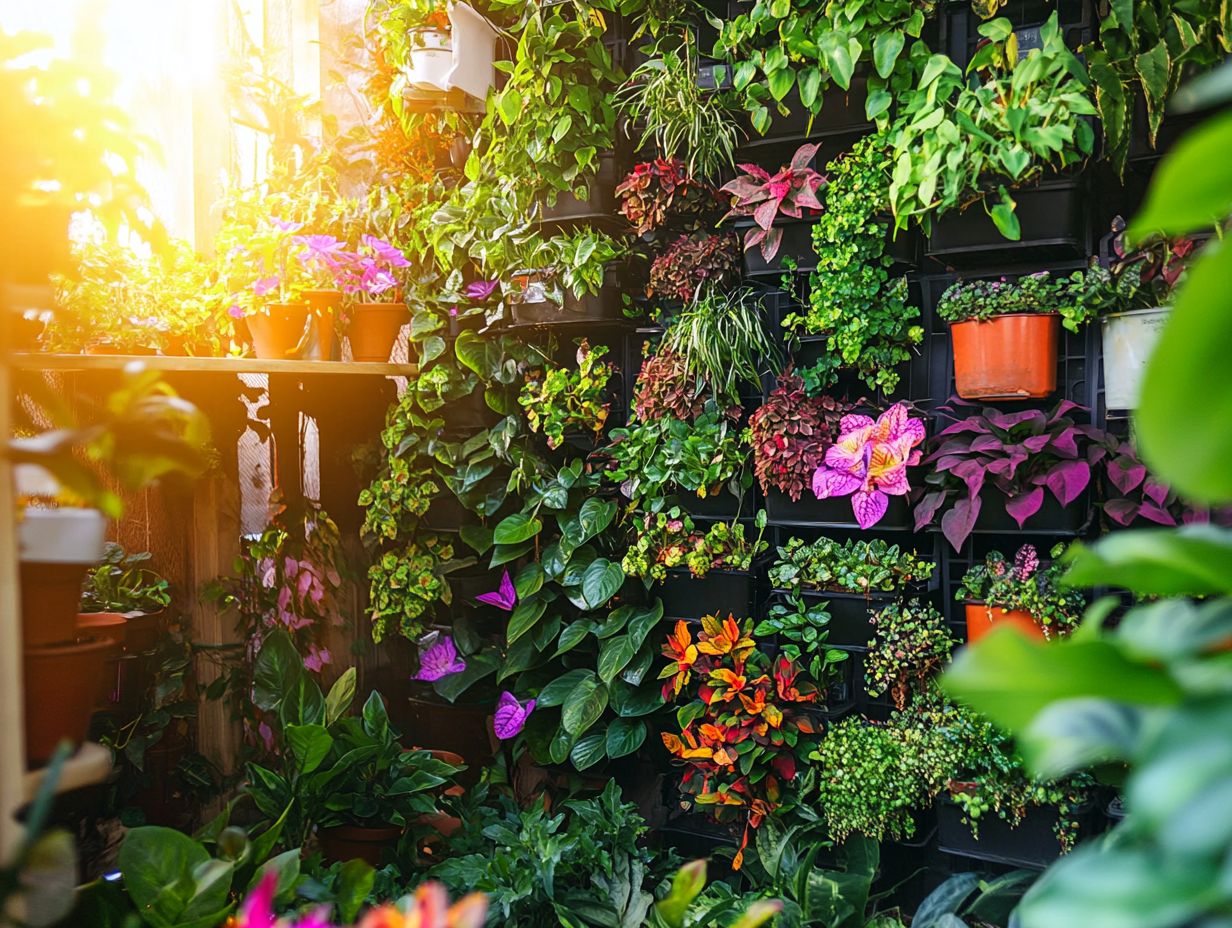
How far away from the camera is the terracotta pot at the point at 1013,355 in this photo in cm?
199

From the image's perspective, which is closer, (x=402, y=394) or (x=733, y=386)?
Answer: (x=733, y=386)

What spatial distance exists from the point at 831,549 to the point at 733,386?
450 mm

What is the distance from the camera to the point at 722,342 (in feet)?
7.47

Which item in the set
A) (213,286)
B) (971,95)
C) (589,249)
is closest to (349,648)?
(213,286)

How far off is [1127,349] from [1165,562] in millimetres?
1537

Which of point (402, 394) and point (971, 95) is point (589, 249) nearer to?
point (402, 394)

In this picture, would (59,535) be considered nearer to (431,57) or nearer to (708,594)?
(708,594)

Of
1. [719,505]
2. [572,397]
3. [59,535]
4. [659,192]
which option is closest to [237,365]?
[572,397]

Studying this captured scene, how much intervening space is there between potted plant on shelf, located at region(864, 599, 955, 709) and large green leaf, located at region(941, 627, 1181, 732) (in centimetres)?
156

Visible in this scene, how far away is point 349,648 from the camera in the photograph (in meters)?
2.94

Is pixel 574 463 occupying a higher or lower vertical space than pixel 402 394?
lower

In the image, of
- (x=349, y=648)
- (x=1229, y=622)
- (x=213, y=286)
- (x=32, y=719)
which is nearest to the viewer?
(x=1229, y=622)

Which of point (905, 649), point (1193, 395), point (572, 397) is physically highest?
point (572, 397)

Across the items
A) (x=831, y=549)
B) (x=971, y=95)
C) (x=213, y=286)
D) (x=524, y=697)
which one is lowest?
(x=524, y=697)
